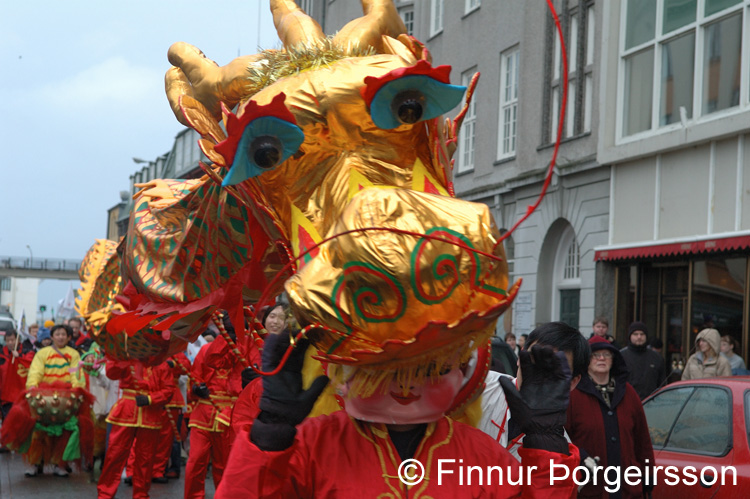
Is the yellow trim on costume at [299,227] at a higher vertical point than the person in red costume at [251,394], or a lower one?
higher

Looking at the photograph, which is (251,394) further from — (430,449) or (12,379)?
(12,379)

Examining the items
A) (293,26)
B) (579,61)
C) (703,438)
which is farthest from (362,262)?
(579,61)

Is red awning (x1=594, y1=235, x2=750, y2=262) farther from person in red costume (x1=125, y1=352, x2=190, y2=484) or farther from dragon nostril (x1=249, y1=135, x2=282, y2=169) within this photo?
dragon nostril (x1=249, y1=135, x2=282, y2=169)

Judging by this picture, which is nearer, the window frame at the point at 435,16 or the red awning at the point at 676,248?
the red awning at the point at 676,248

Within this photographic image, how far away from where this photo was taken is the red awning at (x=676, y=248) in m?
11.8

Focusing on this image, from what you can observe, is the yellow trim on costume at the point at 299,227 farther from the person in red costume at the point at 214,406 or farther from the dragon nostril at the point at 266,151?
the person in red costume at the point at 214,406

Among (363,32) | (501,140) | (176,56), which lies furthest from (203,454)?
(501,140)

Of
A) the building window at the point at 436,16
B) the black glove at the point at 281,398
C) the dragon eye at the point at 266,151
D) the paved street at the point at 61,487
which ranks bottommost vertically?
the paved street at the point at 61,487

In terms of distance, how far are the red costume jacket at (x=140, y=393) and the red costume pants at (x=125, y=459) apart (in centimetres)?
8

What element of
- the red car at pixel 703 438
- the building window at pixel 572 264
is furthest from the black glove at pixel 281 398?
the building window at pixel 572 264

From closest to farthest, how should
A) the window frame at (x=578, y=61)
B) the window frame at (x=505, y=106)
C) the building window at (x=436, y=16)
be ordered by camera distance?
the window frame at (x=578, y=61) < the window frame at (x=505, y=106) < the building window at (x=436, y=16)

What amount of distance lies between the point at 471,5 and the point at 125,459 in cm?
1352

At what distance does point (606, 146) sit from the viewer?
1479 centimetres

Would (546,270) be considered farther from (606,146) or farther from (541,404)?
(541,404)
